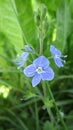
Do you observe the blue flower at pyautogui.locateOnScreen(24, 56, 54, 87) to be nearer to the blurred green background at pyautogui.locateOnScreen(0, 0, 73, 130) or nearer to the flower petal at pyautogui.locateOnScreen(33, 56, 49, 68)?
the flower petal at pyautogui.locateOnScreen(33, 56, 49, 68)

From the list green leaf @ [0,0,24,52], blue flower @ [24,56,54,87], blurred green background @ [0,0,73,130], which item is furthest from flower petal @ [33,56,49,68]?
green leaf @ [0,0,24,52]

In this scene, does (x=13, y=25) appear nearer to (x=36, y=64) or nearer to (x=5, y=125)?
(x=5, y=125)

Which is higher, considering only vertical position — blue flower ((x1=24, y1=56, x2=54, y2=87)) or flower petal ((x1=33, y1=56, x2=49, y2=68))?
flower petal ((x1=33, y1=56, x2=49, y2=68))

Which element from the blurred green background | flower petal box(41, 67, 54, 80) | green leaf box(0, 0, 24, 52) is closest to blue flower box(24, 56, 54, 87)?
flower petal box(41, 67, 54, 80)

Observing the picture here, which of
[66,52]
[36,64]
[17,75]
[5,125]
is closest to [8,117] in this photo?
[5,125]

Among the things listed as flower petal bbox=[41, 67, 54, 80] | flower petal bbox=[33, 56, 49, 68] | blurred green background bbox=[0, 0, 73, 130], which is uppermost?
flower petal bbox=[33, 56, 49, 68]

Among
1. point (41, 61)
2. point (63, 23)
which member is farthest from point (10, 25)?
point (41, 61)

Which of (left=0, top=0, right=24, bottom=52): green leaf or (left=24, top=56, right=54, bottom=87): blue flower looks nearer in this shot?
(left=24, top=56, right=54, bottom=87): blue flower
